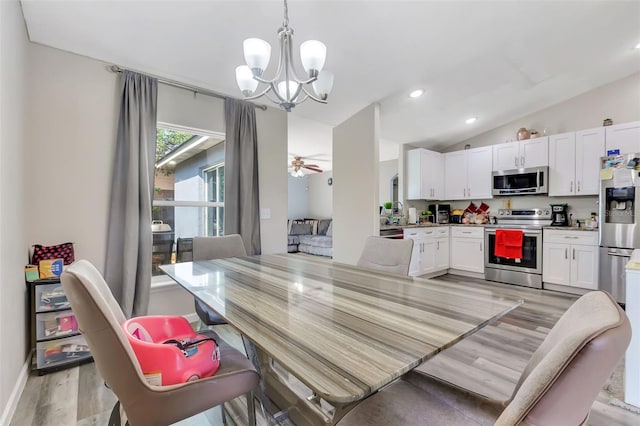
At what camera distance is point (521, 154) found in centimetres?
457

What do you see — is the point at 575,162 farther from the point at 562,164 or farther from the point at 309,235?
the point at 309,235

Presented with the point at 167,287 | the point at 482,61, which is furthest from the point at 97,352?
the point at 482,61

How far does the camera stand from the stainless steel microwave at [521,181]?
431 centimetres

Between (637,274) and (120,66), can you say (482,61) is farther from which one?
(120,66)

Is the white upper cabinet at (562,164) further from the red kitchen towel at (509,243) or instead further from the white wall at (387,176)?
the white wall at (387,176)

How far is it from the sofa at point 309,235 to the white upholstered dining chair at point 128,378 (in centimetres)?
615

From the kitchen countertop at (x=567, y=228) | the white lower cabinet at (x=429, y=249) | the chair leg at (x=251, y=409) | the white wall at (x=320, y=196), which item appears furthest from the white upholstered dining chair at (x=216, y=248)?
the white wall at (x=320, y=196)

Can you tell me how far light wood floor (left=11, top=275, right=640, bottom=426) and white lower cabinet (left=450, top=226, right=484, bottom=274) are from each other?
1.90 meters

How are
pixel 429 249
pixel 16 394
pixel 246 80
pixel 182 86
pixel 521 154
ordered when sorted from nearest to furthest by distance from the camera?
pixel 16 394 → pixel 246 80 → pixel 182 86 → pixel 521 154 → pixel 429 249

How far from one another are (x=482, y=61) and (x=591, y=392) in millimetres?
3558

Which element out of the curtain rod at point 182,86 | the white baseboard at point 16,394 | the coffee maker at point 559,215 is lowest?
the white baseboard at point 16,394

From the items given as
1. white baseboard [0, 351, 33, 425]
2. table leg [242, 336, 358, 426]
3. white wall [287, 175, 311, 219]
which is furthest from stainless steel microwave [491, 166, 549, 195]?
white baseboard [0, 351, 33, 425]

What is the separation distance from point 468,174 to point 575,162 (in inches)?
57.2

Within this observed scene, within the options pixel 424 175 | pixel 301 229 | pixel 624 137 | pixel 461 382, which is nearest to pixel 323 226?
pixel 301 229
